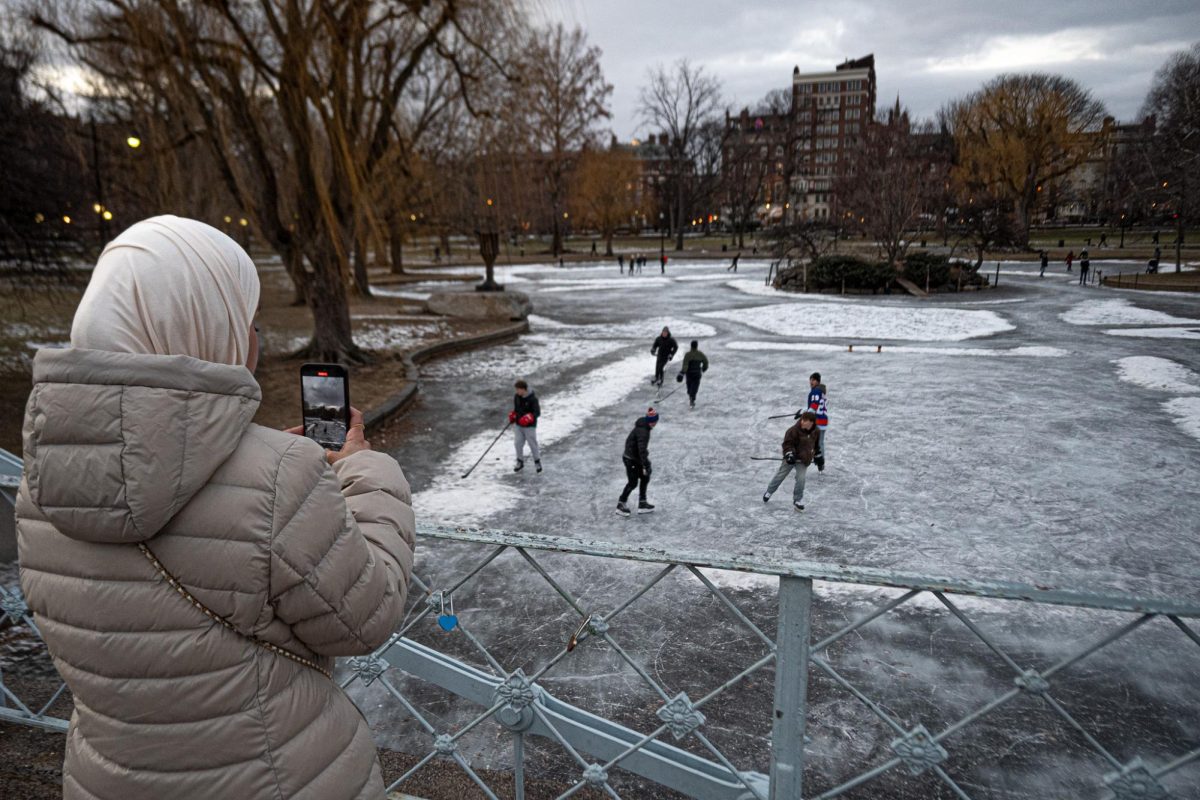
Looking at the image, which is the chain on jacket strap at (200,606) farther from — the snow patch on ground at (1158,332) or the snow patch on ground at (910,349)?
the snow patch on ground at (1158,332)

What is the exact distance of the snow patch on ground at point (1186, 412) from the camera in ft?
35.5

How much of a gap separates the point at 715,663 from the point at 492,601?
83.1 inches

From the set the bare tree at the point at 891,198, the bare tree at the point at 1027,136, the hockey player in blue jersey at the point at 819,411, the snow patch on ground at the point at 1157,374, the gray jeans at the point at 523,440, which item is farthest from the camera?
the bare tree at the point at 1027,136

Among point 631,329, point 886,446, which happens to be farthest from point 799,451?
point 631,329

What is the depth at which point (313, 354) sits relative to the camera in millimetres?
16016

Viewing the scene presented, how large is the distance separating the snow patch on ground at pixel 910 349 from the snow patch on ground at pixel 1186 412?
4544 mm

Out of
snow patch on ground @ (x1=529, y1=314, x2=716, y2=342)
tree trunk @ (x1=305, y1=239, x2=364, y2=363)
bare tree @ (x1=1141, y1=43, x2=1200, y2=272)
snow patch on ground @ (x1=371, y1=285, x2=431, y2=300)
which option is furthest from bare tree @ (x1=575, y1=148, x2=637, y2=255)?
tree trunk @ (x1=305, y1=239, x2=364, y2=363)

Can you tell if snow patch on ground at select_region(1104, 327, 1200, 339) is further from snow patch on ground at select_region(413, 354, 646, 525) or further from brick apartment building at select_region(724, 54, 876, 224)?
brick apartment building at select_region(724, 54, 876, 224)

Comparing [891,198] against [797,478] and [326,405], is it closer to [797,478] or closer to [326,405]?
[797,478]

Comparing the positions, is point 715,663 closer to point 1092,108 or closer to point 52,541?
point 52,541

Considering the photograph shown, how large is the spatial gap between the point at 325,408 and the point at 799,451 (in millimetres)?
6747

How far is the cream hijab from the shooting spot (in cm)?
115

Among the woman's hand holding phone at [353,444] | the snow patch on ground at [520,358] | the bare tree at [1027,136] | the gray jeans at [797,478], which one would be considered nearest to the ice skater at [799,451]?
the gray jeans at [797,478]

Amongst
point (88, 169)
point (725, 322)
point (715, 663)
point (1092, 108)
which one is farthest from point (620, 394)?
point (1092, 108)
